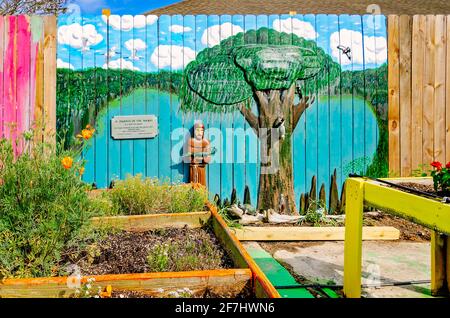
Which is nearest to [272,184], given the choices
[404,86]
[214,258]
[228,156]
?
A: [228,156]

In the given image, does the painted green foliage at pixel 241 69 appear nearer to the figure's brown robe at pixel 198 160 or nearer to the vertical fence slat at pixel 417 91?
the figure's brown robe at pixel 198 160

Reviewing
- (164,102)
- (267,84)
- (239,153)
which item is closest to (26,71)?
(164,102)

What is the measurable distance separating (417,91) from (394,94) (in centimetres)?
25

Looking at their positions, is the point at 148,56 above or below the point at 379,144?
above

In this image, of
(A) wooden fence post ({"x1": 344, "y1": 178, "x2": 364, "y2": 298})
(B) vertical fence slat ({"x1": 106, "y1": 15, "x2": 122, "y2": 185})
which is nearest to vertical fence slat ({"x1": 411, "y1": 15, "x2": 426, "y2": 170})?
(A) wooden fence post ({"x1": 344, "y1": 178, "x2": 364, "y2": 298})

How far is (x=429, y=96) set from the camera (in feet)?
18.1

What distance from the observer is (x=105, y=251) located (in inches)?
111

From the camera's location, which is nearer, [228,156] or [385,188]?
[385,188]

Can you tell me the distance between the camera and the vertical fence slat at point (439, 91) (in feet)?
18.2

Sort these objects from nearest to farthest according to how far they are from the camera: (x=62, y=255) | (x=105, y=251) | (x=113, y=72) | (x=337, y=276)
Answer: (x=62, y=255) < (x=105, y=251) < (x=337, y=276) < (x=113, y=72)

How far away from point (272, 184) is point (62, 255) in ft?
10.3

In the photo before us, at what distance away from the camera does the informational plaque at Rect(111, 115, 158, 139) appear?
17.5 feet

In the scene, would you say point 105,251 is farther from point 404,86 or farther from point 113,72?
point 404,86
